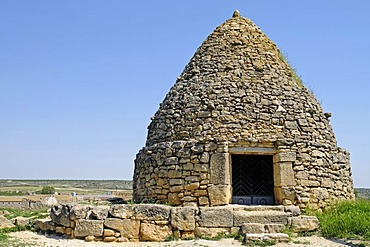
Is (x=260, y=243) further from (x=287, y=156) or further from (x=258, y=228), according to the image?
(x=287, y=156)

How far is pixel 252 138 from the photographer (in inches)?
355

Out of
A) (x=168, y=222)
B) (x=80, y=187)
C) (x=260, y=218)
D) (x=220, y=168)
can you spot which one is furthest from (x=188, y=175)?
(x=80, y=187)

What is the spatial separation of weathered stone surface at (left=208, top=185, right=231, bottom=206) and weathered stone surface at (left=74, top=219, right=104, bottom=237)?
2407 mm

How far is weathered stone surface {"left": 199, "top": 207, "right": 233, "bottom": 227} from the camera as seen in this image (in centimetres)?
805

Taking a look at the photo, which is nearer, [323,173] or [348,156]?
[323,173]

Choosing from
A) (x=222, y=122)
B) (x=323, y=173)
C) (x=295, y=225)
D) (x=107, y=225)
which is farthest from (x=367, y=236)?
(x=107, y=225)

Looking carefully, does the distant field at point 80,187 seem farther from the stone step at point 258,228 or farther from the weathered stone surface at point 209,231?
the weathered stone surface at point 209,231

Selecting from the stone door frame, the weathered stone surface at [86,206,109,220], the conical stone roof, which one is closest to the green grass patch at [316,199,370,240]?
the stone door frame

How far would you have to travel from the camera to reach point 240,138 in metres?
9.04

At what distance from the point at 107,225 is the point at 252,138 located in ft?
12.2

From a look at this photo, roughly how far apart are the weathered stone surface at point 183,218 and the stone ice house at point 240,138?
2.18ft

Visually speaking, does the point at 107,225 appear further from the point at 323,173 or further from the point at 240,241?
the point at 323,173

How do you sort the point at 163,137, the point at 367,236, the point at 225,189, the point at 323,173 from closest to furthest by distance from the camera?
the point at 367,236 < the point at 225,189 < the point at 323,173 < the point at 163,137

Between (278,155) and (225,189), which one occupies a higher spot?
(278,155)
